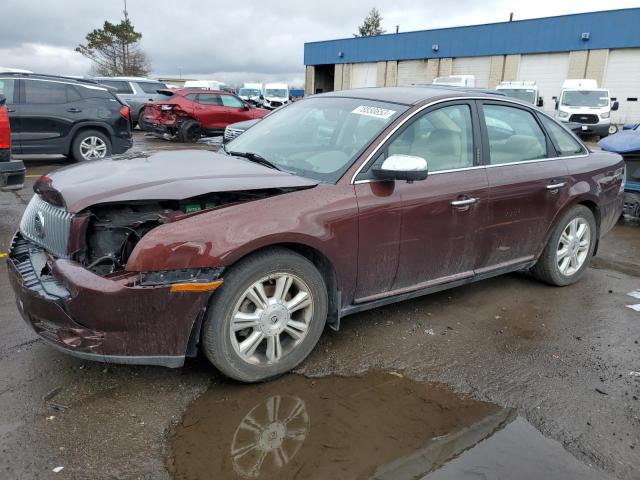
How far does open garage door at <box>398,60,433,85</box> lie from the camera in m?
38.3

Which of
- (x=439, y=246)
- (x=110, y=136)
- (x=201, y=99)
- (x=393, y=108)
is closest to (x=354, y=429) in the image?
(x=439, y=246)

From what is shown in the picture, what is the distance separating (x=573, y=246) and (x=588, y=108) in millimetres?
19435

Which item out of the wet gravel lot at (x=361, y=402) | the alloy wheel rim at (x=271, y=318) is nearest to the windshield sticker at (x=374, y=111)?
the alloy wheel rim at (x=271, y=318)

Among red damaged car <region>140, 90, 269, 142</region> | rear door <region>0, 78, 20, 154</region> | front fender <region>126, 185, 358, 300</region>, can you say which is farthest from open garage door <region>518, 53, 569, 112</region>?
front fender <region>126, 185, 358, 300</region>

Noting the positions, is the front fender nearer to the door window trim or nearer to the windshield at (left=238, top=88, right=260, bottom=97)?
the door window trim

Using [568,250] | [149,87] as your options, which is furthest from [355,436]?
[149,87]

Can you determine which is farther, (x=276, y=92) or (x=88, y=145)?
(x=276, y=92)

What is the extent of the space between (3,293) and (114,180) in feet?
6.33

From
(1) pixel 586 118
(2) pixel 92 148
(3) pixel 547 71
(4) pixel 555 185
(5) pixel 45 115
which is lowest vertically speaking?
(2) pixel 92 148

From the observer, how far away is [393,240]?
335 centimetres

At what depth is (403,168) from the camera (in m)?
3.12

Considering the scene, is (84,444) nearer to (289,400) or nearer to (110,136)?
(289,400)

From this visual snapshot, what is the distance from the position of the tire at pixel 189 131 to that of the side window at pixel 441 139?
12.7 meters

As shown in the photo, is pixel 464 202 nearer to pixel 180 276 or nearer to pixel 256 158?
pixel 256 158
